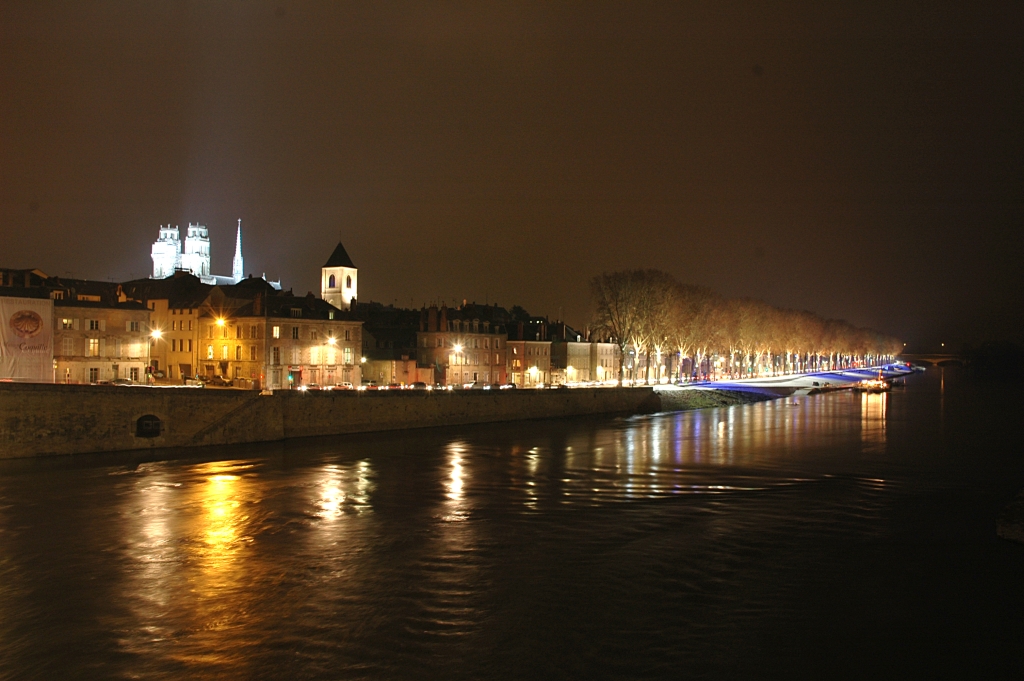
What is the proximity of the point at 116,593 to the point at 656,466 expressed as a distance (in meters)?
26.5

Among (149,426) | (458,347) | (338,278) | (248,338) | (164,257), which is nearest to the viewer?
(149,426)

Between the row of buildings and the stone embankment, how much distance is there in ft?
34.7

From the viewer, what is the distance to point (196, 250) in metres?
166

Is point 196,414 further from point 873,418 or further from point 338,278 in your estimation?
point 338,278

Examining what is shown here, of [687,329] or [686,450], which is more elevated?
[687,329]

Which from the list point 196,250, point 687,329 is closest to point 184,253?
point 196,250

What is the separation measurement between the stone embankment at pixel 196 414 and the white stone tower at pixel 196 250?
11746 centimetres

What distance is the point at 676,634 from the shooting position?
1833cm

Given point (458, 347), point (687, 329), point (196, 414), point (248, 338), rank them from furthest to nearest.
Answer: point (687, 329), point (458, 347), point (248, 338), point (196, 414)

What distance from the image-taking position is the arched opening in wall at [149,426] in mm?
43531

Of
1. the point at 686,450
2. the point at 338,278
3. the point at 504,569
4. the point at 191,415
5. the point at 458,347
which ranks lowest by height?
the point at 504,569

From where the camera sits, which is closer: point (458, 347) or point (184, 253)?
→ point (458, 347)

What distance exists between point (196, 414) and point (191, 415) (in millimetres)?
271

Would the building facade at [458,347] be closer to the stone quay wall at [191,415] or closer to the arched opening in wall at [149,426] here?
the stone quay wall at [191,415]
